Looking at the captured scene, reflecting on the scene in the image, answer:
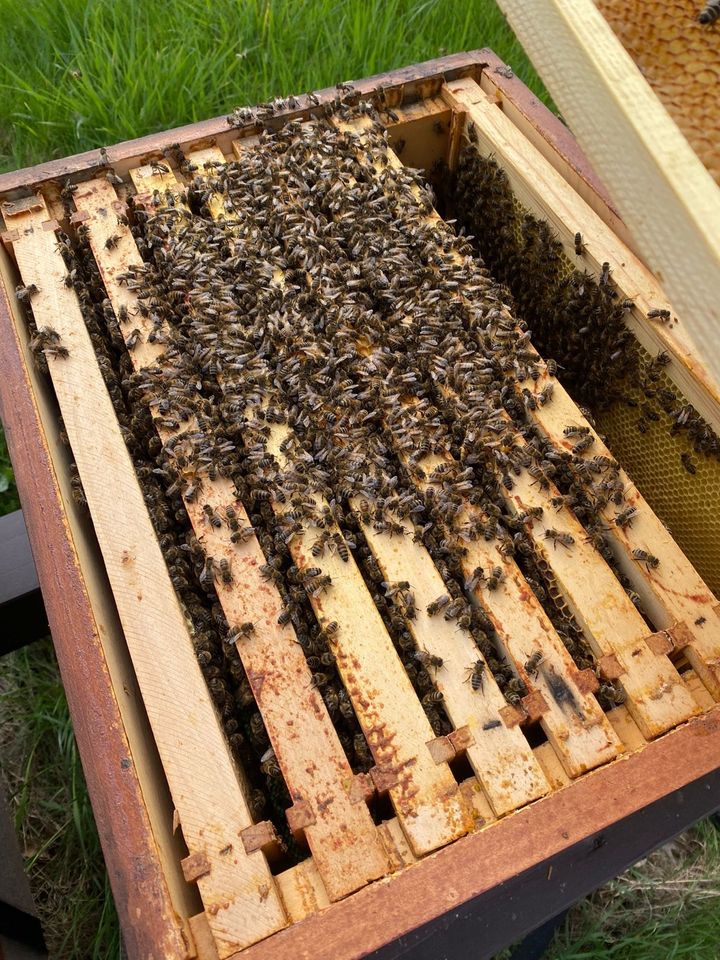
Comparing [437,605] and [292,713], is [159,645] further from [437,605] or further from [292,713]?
[437,605]

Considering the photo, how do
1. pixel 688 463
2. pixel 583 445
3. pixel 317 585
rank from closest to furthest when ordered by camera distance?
pixel 317 585
pixel 583 445
pixel 688 463

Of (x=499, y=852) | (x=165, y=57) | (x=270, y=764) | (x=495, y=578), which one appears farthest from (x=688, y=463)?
(x=165, y=57)

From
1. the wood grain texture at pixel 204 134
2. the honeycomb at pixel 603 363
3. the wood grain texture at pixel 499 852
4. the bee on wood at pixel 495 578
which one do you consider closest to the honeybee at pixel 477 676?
the bee on wood at pixel 495 578

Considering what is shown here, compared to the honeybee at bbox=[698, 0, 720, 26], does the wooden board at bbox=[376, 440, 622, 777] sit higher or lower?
lower

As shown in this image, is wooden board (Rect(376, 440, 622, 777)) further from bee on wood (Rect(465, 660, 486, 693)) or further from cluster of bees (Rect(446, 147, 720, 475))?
cluster of bees (Rect(446, 147, 720, 475))

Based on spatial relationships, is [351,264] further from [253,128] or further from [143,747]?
[143,747]

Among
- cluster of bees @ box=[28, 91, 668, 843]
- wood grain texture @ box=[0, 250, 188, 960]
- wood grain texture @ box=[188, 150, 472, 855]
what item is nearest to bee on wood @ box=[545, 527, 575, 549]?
cluster of bees @ box=[28, 91, 668, 843]
